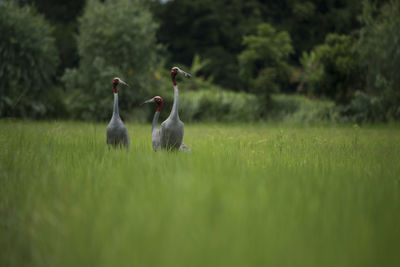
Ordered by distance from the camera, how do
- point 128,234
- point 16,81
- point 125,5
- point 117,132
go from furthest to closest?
point 125,5 → point 16,81 → point 117,132 → point 128,234

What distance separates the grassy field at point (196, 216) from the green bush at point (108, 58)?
10121 millimetres

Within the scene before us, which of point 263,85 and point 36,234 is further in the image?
point 263,85

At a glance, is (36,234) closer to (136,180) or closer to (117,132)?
(136,180)

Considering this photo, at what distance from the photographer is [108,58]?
13.2m

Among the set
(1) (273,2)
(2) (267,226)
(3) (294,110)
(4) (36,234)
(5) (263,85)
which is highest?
(1) (273,2)

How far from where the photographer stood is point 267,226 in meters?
1.74

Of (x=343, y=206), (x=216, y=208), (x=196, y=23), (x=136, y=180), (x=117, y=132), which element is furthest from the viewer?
(x=196, y=23)

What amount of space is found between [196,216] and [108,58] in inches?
490

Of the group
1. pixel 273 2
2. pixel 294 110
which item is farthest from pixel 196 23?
pixel 294 110

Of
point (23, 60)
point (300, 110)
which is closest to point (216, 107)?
point (300, 110)

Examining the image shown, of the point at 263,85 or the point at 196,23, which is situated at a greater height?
the point at 196,23

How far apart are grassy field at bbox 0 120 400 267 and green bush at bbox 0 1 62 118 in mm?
11002

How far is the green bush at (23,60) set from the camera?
12.5 meters

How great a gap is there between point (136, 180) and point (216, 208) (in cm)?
94
